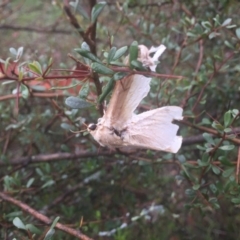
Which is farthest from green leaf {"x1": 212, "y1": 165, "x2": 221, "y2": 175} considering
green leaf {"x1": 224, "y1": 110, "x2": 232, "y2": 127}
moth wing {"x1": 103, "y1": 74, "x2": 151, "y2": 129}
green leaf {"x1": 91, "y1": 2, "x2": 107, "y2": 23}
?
green leaf {"x1": 91, "y1": 2, "x2": 107, "y2": 23}

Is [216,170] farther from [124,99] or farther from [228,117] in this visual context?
[124,99]

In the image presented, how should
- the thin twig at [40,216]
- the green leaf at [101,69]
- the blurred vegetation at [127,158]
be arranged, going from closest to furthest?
the green leaf at [101,69] → the thin twig at [40,216] → the blurred vegetation at [127,158]

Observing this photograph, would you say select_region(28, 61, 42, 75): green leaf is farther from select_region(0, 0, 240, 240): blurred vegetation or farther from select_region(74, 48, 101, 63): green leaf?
select_region(0, 0, 240, 240): blurred vegetation

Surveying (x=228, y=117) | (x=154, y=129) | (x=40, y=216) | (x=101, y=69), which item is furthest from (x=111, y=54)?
(x=40, y=216)

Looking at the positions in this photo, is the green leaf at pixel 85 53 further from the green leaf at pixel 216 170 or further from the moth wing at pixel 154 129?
the green leaf at pixel 216 170

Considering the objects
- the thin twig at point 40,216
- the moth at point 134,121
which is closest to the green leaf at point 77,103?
the moth at point 134,121

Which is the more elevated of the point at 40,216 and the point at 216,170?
the point at 216,170

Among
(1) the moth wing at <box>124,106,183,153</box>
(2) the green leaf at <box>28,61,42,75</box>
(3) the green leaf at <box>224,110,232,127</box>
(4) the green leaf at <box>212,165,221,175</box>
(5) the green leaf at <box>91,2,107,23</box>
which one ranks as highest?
(5) the green leaf at <box>91,2,107,23</box>
